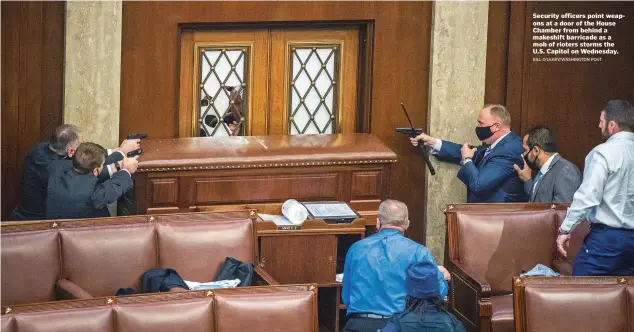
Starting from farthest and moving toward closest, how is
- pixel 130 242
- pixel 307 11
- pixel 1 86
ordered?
pixel 307 11, pixel 1 86, pixel 130 242

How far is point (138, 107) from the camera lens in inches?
322

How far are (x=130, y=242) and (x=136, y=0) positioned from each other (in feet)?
6.91

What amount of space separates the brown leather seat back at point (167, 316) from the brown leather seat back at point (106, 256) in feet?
3.89

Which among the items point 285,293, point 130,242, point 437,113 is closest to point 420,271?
point 285,293

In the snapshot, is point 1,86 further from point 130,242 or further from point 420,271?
point 420,271

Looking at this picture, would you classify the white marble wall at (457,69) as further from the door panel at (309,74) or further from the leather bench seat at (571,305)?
the leather bench seat at (571,305)

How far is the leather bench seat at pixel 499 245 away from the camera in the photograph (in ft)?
23.5

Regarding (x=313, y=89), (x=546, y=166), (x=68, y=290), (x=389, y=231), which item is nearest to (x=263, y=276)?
(x=389, y=231)


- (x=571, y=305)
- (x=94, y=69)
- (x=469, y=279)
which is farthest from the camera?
(x=94, y=69)

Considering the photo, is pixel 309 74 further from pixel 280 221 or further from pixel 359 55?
pixel 280 221

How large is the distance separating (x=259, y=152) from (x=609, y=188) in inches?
94.2

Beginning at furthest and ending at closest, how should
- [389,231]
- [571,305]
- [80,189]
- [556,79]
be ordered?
[556,79] → [80,189] → [389,231] → [571,305]

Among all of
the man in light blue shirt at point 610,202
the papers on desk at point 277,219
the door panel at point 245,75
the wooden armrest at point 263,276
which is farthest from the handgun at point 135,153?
the man in light blue shirt at point 610,202

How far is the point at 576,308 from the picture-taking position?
19.0ft
